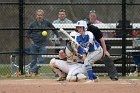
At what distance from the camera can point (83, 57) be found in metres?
10.9

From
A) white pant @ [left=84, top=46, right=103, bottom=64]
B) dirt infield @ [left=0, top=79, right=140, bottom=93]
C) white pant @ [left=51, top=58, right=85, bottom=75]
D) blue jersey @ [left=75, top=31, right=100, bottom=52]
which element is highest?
blue jersey @ [left=75, top=31, right=100, bottom=52]

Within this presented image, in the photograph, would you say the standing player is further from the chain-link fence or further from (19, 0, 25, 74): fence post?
(19, 0, 25, 74): fence post

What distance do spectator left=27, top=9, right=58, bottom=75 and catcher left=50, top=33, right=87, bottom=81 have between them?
5.36 ft

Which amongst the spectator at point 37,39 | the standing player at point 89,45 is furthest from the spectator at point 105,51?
the spectator at point 37,39

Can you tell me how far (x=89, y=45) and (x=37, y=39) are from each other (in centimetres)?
256

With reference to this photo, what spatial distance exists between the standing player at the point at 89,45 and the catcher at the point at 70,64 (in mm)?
190

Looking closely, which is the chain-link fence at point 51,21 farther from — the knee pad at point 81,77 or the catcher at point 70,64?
the knee pad at point 81,77

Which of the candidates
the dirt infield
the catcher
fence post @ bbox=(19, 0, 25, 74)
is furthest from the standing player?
fence post @ bbox=(19, 0, 25, 74)

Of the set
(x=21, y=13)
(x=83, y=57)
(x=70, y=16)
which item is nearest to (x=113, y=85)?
(x=83, y=57)

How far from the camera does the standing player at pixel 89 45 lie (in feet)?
34.7

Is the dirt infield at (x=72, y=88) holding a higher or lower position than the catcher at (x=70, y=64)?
lower

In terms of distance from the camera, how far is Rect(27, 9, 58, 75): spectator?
12773mm

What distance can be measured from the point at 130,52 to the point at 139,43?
1.05 feet

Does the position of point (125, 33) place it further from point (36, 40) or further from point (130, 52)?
point (36, 40)
